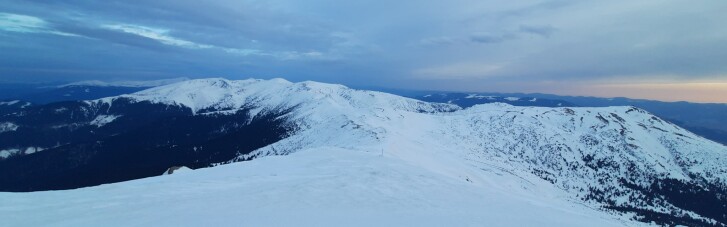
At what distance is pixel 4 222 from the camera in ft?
61.3

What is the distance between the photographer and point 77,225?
1820 cm

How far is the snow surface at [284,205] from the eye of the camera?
64.2 feet

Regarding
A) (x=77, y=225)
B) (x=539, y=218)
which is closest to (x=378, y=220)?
(x=539, y=218)

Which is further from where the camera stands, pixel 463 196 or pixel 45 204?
pixel 463 196

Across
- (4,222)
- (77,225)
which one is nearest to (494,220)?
(77,225)

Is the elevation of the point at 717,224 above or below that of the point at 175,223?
below

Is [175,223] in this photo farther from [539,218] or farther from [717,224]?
[717,224]

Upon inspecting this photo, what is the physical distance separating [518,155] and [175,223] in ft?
630

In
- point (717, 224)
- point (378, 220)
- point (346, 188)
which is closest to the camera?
point (378, 220)

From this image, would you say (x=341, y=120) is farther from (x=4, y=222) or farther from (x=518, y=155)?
(x=4, y=222)

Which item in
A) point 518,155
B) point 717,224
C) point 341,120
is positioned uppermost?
point 341,120

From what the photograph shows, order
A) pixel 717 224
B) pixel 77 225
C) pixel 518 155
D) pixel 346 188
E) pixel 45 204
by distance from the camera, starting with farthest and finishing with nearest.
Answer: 1. pixel 518 155
2. pixel 717 224
3. pixel 346 188
4. pixel 45 204
5. pixel 77 225

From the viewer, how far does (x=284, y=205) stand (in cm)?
2283

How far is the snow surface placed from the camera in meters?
19.6
